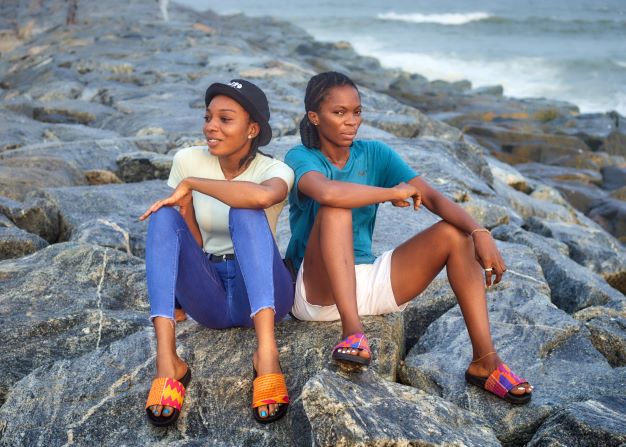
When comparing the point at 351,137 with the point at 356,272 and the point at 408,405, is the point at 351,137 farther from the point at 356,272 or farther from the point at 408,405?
the point at 408,405

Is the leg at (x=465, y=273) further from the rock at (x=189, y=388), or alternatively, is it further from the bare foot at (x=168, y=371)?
the bare foot at (x=168, y=371)

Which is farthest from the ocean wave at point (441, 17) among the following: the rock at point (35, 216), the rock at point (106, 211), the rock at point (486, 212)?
the rock at point (35, 216)

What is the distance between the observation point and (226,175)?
10.9 ft

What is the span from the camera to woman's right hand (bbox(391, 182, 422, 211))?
312cm

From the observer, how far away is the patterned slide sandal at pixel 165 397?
8.84 ft

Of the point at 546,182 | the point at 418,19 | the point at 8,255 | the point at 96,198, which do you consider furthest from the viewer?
the point at 418,19

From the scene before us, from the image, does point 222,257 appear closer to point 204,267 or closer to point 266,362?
point 204,267

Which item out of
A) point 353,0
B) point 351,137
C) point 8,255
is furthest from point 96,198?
point 353,0

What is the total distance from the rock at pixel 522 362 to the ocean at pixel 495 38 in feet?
53.6

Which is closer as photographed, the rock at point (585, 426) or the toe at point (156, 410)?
the rock at point (585, 426)

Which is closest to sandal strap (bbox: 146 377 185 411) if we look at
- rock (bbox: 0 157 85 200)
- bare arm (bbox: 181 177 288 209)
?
bare arm (bbox: 181 177 288 209)

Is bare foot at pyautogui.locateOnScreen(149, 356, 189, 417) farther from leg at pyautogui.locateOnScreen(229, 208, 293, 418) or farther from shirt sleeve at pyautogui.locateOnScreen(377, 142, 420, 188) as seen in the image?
shirt sleeve at pyautogui.locateOnScreen(377, 142, 420, 188)

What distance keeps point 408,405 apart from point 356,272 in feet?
2.50

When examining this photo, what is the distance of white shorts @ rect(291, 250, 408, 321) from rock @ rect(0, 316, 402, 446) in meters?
0.05
